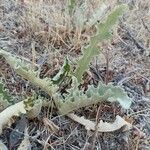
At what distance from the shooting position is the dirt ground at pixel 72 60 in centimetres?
147

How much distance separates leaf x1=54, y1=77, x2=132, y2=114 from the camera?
1435 millimetres

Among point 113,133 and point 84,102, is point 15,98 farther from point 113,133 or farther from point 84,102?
point 113,133

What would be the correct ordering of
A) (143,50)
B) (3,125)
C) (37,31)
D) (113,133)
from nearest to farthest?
1. (3,125)
2. (113,133)
3. (37,31)
4. (143,50)

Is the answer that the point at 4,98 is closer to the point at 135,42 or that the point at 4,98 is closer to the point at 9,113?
the point at 9,113

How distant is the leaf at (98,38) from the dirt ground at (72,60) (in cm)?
7

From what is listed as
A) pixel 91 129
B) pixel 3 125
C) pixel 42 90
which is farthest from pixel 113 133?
pixel 3 125

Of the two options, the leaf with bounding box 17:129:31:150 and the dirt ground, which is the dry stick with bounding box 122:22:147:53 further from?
the leaf with bounding box 17:129:31:150

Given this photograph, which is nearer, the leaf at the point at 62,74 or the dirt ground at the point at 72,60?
the dirt ground at the point at 72,60

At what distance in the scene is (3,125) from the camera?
1.39m

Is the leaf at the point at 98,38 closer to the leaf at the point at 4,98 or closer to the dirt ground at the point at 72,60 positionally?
the dirt ground at the point at 72,60

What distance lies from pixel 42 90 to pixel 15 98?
0.11 meters

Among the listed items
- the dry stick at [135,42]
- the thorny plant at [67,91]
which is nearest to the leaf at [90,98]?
the thorny plant at [67,91]

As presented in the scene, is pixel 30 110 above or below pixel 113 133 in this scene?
above

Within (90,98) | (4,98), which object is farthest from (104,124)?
(4,98)
